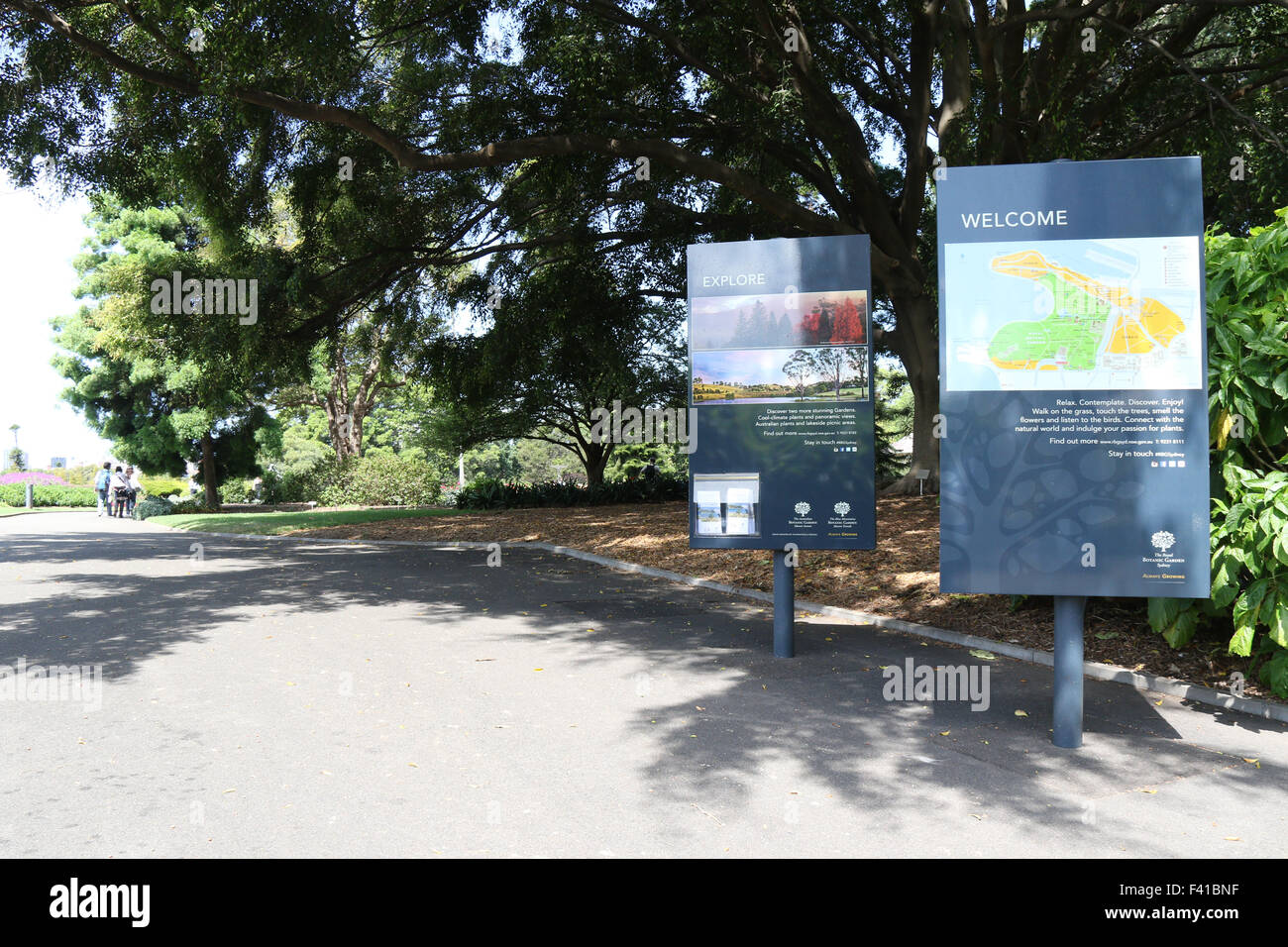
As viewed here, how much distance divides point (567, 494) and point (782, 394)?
18.5m

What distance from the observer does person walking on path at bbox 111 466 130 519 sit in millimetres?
28828

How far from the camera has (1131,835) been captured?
4043 mm

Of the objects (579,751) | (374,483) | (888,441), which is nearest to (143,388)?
(374,483)

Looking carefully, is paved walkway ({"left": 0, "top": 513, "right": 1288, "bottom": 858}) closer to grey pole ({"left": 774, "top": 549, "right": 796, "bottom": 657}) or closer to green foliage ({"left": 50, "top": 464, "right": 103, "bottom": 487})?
grey pole ({"left": 774, "top": 549, "right": 796, "bottom": 657})

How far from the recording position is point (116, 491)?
2884 centimetres

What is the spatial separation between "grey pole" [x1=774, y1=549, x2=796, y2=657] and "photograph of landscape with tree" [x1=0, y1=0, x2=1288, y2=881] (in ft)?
0.14

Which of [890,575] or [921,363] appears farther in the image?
[921,363]

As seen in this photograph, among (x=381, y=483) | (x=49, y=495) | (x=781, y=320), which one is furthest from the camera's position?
(x=49, y=495)

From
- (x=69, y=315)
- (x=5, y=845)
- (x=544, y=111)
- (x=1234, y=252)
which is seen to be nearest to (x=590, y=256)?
(x=544, y=111)

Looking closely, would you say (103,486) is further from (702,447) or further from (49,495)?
(702,447)

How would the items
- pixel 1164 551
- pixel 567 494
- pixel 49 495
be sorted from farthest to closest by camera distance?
pixel 49 495, pixel 567 494, pixel 1164 551

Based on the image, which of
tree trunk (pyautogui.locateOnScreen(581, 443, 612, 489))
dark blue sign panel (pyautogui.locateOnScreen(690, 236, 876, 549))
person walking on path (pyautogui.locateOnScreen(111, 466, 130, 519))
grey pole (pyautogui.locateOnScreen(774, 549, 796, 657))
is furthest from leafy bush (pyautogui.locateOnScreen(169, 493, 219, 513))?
grey pole (pyautogui.locateOnScreen(774, 549, 796, 657))

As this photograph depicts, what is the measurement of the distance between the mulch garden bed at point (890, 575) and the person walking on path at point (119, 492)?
12570 mm

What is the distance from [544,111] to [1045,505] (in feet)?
34.5
